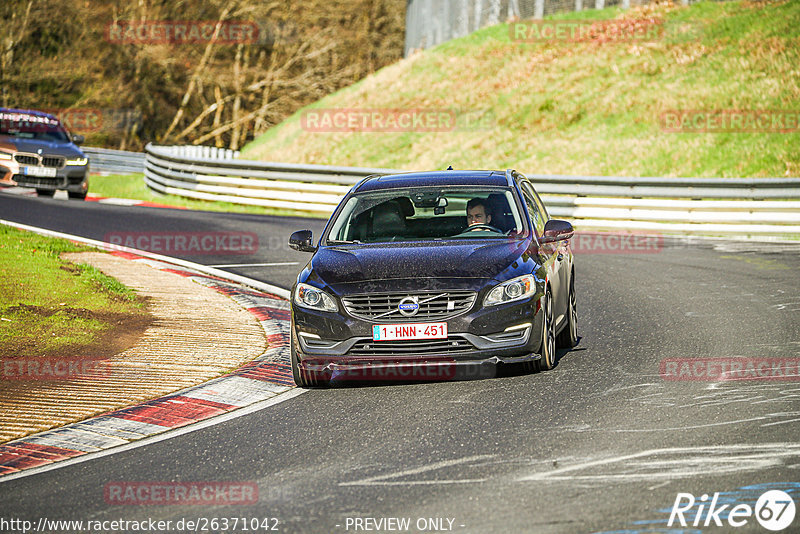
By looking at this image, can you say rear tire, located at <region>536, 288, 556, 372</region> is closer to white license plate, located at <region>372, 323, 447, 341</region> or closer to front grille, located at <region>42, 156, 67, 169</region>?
white license plate, located at <region>372, 323, 447, 341</region>

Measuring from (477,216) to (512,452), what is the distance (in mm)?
3378

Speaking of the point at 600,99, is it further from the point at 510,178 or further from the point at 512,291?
the point at 512,291

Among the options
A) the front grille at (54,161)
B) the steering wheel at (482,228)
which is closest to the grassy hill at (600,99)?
the front grille at (54,161)

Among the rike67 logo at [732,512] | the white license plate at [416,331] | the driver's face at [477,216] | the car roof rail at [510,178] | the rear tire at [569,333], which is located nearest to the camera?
the rike67 logo at [732,512]

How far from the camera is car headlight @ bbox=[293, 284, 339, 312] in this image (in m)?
8.23

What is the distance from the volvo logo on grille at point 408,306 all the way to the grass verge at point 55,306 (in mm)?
3358

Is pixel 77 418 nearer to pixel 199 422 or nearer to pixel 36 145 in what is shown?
pixel 199 422

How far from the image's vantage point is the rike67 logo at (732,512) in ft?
16.6

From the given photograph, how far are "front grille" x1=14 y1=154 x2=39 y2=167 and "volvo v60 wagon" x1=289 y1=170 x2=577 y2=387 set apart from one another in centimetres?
1809

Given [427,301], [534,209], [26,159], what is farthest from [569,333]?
[26,159]

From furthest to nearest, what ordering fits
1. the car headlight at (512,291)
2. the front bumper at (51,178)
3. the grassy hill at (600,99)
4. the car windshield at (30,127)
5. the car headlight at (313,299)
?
the grassy hill at (600,99)
the car windshield at (30,127)
the front bumper at (51,178)
the car headlight at (313,299)
the car headlight at (512,291)

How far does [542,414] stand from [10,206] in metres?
18.9

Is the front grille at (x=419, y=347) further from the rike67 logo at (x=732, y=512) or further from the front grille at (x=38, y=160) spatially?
the front grille at (x=38, y=160)

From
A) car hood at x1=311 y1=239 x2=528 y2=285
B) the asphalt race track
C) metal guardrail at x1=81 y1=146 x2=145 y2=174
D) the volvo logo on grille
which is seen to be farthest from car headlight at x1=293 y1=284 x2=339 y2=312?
metal guardrail at x1=81 y1=146 x2=145 y2=174
